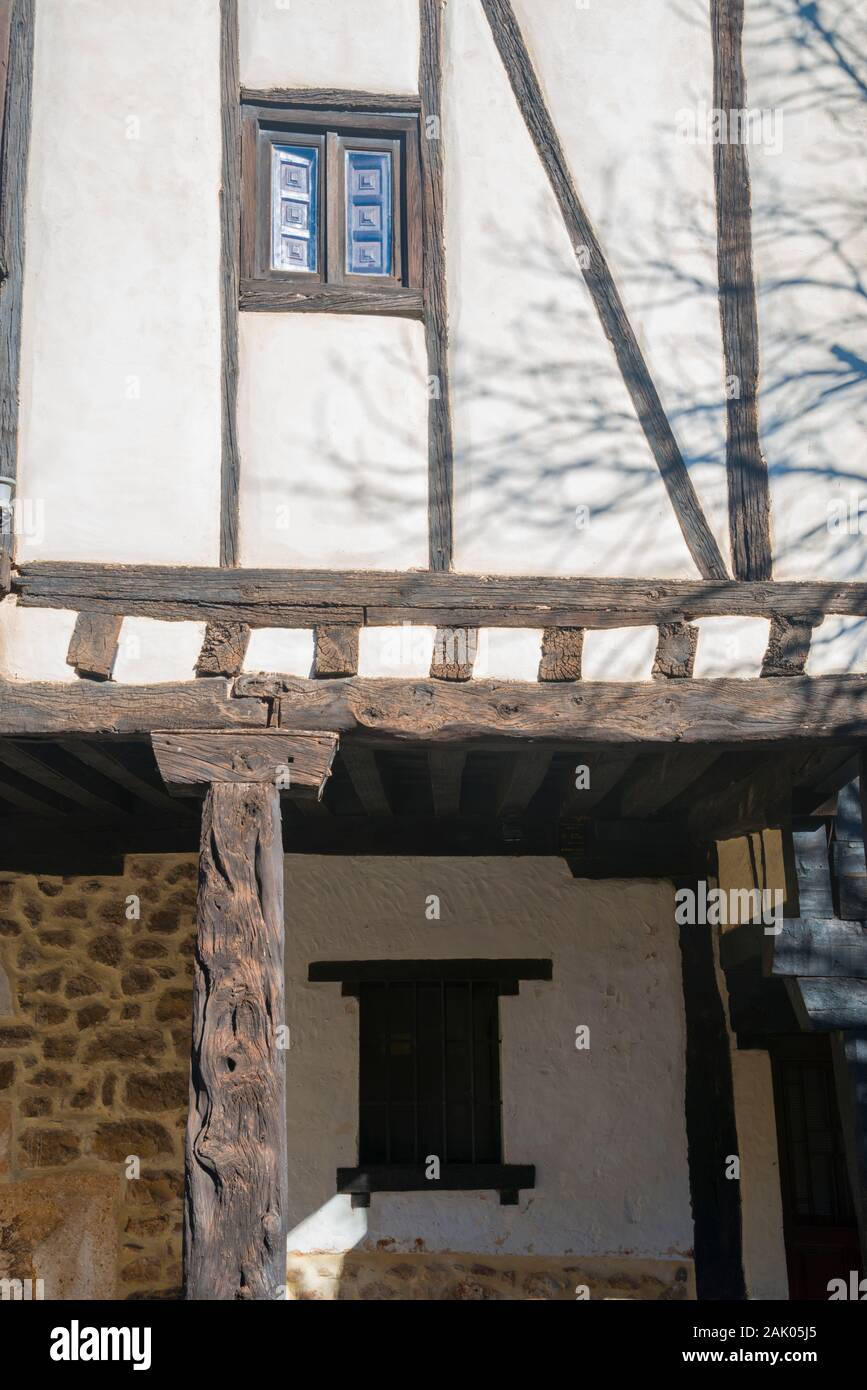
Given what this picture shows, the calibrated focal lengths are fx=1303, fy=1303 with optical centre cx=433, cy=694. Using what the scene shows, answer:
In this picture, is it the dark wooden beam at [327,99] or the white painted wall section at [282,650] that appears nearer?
the white painted wall section at [282,650]

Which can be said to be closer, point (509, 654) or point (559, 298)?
point (509, 654)

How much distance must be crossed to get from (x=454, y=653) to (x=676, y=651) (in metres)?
0.79

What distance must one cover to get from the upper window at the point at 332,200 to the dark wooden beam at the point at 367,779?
1.70m

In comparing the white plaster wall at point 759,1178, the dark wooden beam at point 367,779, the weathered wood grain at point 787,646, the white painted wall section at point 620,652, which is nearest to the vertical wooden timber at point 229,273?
the dark wooden beam at point 367,779

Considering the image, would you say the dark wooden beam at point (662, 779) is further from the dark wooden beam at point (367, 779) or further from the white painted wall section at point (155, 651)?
the white painted wall section at point (155, 651)

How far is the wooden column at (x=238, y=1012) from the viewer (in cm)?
396

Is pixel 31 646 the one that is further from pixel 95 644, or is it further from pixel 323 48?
pixel 323 48

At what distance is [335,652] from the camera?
4500 mm

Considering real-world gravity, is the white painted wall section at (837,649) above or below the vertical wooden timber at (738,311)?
below

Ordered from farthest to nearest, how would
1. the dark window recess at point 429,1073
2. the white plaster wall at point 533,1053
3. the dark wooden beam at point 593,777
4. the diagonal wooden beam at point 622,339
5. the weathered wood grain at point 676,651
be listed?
the dark window recess at point 429,1073 < the white plaster wall at point 533,1053 < the dark wooden beam at point 593,777 < the diagonal wooden beam at point 622,339 < the weathered wood grain at point 676,651

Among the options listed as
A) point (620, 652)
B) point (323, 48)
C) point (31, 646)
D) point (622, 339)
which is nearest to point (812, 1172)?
point (620, 652)

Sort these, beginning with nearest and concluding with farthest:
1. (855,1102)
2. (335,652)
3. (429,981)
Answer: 1. (335,652)
2. (855,1102)
3. (429,981)

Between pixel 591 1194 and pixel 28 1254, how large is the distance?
265 centimetres

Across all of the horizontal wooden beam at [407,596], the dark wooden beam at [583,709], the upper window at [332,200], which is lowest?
the dark wooden beam at [583,709]
